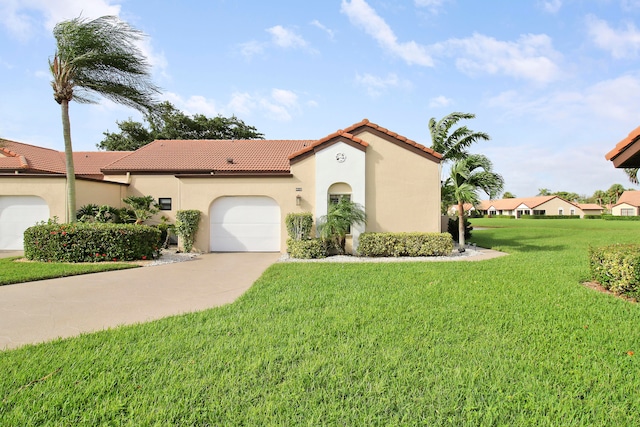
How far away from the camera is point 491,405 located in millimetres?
→ 2760

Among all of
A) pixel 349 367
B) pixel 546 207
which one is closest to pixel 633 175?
pixel 349 367

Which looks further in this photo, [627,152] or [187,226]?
[187,226]

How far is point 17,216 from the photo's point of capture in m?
14.2

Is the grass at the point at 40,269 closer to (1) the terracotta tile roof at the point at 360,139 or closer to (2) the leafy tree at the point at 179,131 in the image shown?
(1) the terracotta tile roof at the point at 360,139

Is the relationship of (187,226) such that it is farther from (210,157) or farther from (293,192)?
(210,157)

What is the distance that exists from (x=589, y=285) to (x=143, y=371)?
9161mm

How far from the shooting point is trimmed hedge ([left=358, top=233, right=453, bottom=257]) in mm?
12180

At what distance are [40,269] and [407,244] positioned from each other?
12291mm

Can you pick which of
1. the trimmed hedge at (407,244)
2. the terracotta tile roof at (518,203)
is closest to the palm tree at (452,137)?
the trimmed hedge at (407,244)

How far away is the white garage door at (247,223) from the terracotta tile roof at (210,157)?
4.32 m

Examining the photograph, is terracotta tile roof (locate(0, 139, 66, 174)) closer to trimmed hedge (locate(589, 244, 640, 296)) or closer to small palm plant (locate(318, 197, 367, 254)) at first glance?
small palm plant (locate(318, 197, 367, 254))

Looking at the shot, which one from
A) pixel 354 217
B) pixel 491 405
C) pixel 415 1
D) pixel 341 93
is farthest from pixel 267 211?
pixel 491 405

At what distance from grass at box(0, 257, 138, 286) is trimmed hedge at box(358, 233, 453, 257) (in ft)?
28.6

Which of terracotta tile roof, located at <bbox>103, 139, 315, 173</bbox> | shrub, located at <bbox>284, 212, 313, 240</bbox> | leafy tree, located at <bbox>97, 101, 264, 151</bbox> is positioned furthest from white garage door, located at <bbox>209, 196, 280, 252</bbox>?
leafy tree, located at <bbox>97, 101, 264, 151</bbox>
